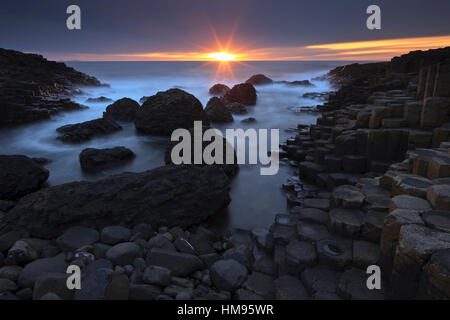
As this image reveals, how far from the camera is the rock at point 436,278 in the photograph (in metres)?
2.12

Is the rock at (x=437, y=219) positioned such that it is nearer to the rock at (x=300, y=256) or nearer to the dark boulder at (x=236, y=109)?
the rock at (x=300, y=256)

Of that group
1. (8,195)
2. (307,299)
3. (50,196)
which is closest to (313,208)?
(307,299)

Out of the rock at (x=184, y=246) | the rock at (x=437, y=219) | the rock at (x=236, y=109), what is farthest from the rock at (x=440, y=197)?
the rock at (x=236, y=109)

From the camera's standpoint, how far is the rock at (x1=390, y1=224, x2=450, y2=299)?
2371mm

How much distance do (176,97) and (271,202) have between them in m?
8.32

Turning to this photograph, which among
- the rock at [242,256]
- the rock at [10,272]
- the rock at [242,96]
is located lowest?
the rock at [242,256]

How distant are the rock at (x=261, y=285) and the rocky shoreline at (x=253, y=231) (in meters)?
0.01

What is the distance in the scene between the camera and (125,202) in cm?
503

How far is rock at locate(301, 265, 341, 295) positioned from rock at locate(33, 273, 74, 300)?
8.42 feet

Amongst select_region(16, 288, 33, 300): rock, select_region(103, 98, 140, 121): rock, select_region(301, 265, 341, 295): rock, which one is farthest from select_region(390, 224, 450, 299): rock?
select_region(103, 98, 140, 121): rock

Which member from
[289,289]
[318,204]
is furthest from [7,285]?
[318,204]

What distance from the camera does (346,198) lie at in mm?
4133

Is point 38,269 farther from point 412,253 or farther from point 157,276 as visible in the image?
point 412,253

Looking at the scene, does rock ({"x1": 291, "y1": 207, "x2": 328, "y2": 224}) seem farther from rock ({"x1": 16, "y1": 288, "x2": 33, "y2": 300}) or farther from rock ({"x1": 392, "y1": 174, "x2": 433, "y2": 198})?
rock ({"x1": 16, "y1": 288, "x2": 33, "y2": 300})
